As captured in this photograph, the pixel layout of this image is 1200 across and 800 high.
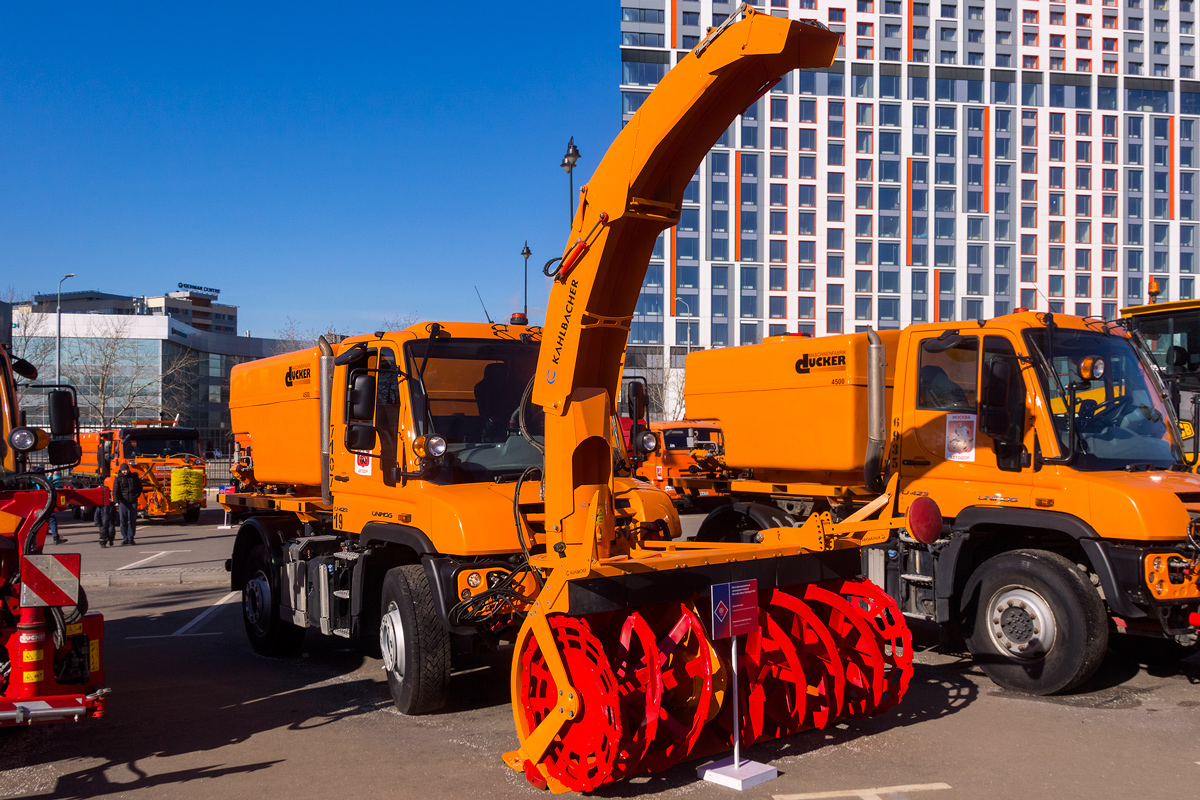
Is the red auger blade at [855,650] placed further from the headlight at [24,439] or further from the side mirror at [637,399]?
the headlight at [24,439]

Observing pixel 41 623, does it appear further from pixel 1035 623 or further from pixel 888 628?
pixel 1035 623

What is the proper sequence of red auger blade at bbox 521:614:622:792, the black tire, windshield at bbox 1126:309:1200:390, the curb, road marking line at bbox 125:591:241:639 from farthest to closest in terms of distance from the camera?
1. the curb
2. windshield at bbox 1126:309:1200:390
3. road marking line at bbox 125:591:241:639
4. the black tire
5. red auger blade at bbox 521:614:622:792

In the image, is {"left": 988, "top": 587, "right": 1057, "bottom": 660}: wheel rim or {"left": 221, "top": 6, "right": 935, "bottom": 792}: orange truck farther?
{"left": 988, "top": 587, "right": 1057, "bottom": 660}: wheel rim

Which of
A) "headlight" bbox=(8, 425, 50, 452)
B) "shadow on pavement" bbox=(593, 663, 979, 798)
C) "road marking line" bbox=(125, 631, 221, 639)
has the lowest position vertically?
"road marking line" bbox=(125, 631, 221, 639)

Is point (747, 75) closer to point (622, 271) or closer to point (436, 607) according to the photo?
point (622, 271)

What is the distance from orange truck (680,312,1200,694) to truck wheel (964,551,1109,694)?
0.01 m

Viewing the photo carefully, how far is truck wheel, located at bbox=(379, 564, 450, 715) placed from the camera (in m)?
6.23

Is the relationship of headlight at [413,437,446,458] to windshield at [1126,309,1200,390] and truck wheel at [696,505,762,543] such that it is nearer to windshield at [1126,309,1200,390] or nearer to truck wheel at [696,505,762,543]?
truck wheel at [696,505,762,543]

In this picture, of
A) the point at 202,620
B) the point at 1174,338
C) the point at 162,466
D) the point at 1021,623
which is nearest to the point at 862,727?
the point at 1021,623

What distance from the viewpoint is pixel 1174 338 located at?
11.8 metres

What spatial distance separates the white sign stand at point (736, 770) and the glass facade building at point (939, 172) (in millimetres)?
66239

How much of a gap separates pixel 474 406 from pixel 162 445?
19961 mm

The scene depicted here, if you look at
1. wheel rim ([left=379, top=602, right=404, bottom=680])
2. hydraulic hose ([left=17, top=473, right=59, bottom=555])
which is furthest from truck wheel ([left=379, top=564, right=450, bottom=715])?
hydraulic hose ([left=17, top=473, right=59, bottom=555])

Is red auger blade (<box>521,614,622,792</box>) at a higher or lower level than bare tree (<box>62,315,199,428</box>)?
lower
